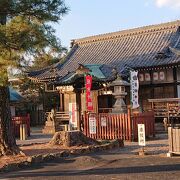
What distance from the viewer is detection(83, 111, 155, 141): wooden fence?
60.4 ft

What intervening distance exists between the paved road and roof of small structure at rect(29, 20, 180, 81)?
13.9 m

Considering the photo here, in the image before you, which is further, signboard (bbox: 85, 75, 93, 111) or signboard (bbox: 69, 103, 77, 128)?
signboard (bbox: 69, 103, 77, 128)

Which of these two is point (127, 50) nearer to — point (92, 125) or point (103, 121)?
point (103, 121)

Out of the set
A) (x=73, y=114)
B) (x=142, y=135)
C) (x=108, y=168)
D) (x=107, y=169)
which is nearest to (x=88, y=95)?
(x=73, y=114)

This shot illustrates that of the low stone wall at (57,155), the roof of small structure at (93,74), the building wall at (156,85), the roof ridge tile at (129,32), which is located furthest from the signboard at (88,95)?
the roof ridge tile at (129,32)

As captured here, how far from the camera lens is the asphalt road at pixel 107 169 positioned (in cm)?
995

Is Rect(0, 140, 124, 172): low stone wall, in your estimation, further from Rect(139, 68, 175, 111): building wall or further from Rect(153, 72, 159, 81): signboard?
Rect(153, 72, 159, 81): signboard

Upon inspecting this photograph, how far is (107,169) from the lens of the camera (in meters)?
11.0

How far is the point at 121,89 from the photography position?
21859mm

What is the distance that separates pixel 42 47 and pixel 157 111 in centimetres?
1397

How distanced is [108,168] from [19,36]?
4761mm

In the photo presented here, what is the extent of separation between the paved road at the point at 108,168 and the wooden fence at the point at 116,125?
461 cm

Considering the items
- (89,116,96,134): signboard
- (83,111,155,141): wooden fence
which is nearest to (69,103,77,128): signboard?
(83,111,155,141): wooden fence

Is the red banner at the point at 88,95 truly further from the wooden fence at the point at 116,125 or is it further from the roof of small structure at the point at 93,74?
the wooden fence at the point at 116,125
